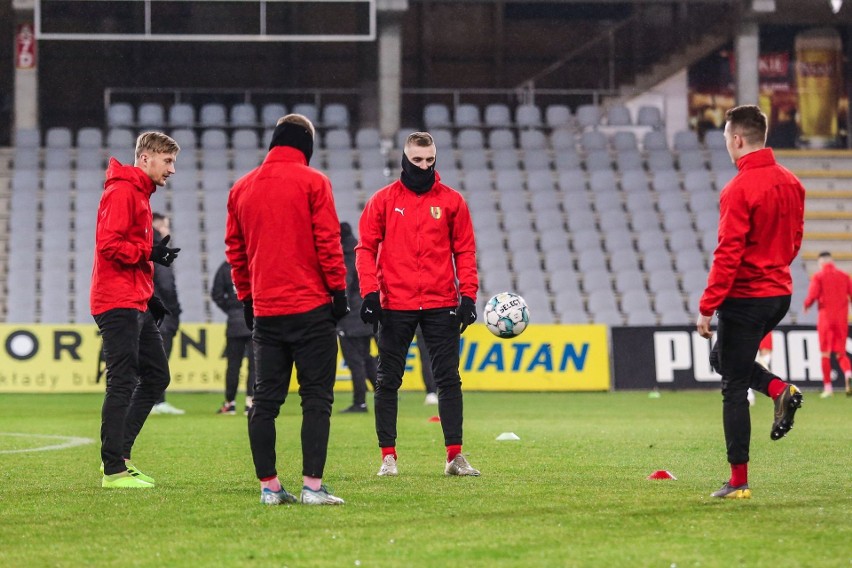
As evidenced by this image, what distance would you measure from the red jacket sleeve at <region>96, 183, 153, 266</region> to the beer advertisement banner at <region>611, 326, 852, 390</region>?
573 inches

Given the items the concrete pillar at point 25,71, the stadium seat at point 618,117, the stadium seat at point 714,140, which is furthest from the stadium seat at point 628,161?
the concrete pillar at point 25,71

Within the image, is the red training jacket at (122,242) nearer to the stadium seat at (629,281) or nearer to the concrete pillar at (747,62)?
the stadium seat at (629,281)

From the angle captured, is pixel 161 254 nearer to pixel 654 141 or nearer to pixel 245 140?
pixel 245 140

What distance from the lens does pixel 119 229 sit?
25.4ft

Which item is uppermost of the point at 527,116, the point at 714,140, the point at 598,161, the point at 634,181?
the point at 527,116

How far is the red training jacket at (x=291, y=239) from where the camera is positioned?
6.72 meters

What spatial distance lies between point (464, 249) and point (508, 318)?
6.92 feet

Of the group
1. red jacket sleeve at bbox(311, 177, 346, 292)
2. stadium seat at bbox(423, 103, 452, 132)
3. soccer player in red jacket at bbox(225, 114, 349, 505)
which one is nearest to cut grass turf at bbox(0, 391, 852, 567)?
soccer player in red jacket at bbox(225, 114, 349, 505)

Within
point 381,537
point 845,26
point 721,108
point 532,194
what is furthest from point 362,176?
point 381,537

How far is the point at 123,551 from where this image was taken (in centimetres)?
551

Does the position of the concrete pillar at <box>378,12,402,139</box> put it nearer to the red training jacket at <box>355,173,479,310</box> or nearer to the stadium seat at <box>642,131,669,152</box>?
the stadium seat at <box>642,131,669,152</box>

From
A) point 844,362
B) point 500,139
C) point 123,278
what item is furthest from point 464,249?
point 500,139

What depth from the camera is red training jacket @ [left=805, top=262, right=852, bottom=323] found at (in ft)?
65.6

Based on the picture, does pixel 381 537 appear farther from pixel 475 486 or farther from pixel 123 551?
pixel 475 486
